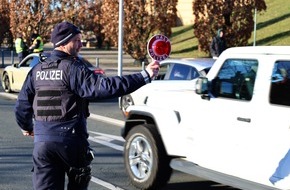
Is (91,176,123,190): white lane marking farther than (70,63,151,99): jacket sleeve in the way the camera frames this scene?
Yes

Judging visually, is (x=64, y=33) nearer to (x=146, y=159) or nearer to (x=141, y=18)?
(x=146, y=159)

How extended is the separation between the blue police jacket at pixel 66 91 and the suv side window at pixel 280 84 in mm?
1829

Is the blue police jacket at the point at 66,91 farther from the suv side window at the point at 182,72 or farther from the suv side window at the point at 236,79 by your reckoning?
the suv side window at the point at 182,72

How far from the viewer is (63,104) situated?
406cm

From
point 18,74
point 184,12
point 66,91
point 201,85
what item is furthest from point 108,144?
point 184,12

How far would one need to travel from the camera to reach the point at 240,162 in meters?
5.52

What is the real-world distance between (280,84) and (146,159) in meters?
2.07

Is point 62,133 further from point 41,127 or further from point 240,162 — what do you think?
point 240,162

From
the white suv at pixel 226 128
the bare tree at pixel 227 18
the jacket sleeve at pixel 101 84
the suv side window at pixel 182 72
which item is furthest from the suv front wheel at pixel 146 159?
the bare tree at pixel 227 18

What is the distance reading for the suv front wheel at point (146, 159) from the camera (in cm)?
648

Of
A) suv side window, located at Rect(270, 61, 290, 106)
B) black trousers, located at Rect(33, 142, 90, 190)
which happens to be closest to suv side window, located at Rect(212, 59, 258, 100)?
suv side window, located at Rect(270, 61, 290, 106)

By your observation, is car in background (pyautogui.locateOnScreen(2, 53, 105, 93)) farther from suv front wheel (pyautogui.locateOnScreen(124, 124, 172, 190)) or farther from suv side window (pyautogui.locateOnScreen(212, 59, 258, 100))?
suv side window (pyautogui.locateOnScreen(212, 59, 258, 100))

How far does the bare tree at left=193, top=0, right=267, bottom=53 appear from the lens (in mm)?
22375

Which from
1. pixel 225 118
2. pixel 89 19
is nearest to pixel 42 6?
pixel 89 19
